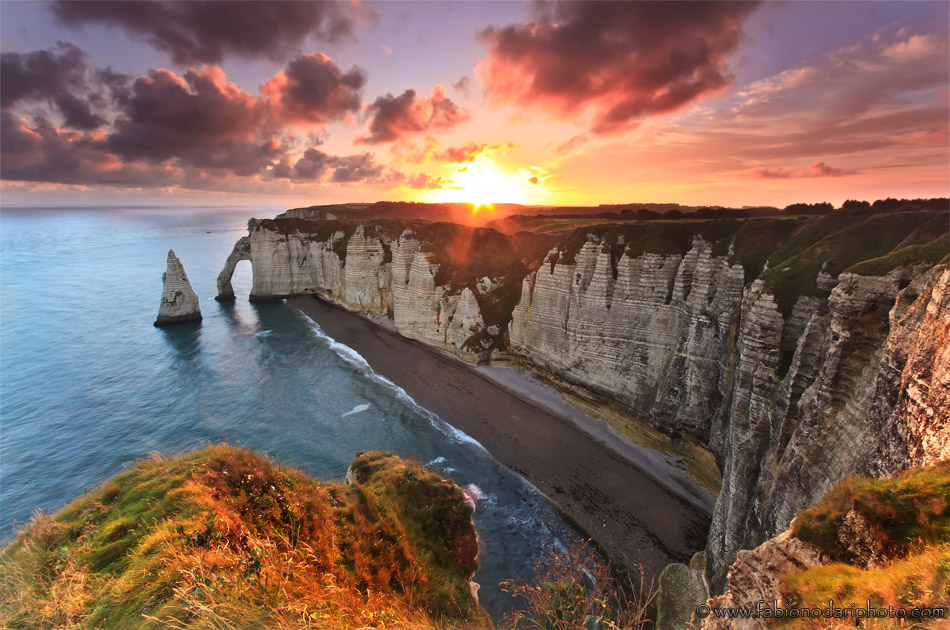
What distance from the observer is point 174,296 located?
52375mm

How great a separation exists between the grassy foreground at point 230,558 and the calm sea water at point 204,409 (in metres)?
6.71

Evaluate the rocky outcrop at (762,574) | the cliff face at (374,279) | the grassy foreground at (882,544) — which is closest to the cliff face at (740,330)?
the cliff face at (374,279)

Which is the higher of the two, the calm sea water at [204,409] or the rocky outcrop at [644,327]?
the rocky outcrop at [644,327]

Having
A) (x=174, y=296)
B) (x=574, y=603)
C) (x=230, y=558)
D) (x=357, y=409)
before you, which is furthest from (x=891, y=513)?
(x=174, y=296)

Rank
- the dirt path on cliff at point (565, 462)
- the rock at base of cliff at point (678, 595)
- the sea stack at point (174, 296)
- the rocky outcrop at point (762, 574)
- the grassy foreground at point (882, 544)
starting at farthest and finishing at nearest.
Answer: the sea stack at point (174, 296)
the dirt path on cliff at point (565, 462)
the rock at base of cliff at point (678, 595)
the rocky outcrop at point (762, 574)
the grassy foreground at point (882, 544)

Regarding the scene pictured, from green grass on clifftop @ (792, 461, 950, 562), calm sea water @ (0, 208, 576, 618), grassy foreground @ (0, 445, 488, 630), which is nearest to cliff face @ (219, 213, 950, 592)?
green grass on clifftop @ (792, 461, 950, 562)

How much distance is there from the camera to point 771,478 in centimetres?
1489

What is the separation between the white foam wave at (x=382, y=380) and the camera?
29.2 m

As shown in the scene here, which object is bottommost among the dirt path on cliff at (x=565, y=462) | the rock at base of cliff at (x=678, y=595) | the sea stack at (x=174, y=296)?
the rock at base of cliff at (x=678, y=595)

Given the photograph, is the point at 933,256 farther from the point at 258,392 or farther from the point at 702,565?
the point at 258,392

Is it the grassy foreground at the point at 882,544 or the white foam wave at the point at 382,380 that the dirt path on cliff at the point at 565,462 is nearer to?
the white foam wave at the point at 382,380

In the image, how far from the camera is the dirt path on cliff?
20.2 m

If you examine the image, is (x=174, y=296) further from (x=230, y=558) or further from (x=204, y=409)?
(x=230, y=558)

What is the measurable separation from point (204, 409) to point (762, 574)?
126ft
